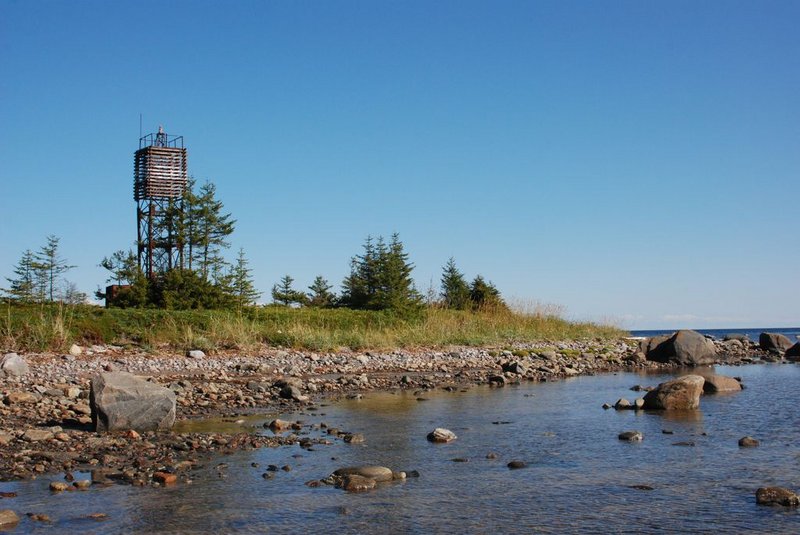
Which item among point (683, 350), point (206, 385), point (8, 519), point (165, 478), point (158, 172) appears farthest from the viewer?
point (158, 172)

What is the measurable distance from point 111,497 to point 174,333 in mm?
14053

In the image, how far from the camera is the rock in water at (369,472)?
7.63m

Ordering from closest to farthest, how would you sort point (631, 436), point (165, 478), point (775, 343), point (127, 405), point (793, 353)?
point (165, 478)
point (127, 405)
point (631, 436)
point (793, 353)
point (775, 343)

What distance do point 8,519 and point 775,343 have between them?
3139 centimetres

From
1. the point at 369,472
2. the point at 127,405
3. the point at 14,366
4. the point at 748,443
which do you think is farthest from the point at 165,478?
the point at 14,366

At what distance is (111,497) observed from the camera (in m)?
6.79

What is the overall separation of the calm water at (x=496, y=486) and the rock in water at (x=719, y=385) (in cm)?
333

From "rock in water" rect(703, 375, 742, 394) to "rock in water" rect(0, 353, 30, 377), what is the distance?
1385 cm

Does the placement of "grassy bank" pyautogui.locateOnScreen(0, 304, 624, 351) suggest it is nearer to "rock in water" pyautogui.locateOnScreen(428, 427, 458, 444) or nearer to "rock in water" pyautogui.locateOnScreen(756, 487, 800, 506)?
"rock in water" pyautogui.locateOnScreen(428, 427, 458, 444)

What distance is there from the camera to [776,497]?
678 centimetres

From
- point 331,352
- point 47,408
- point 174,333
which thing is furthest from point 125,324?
point 47,408

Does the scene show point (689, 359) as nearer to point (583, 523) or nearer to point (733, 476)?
point (733, 476)

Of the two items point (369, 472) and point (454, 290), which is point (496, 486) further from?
point (454, 290)

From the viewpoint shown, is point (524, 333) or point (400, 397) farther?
point (524, 333)
